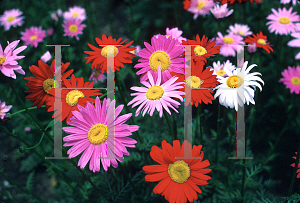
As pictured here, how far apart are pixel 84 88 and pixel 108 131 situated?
26cm

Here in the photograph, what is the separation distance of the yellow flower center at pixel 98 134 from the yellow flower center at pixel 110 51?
38 centimetres

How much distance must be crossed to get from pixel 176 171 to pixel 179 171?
13 millimetres

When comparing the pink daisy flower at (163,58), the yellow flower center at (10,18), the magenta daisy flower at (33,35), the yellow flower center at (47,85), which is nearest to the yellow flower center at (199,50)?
the pink daisy flower at (163,58)

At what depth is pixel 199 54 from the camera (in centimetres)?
124

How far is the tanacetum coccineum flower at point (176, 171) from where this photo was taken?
1005 millimetres

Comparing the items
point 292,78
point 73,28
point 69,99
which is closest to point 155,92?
point 69,99

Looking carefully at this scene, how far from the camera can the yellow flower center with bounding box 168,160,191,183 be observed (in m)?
1.04

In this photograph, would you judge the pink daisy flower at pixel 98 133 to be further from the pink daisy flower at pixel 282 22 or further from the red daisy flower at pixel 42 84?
the pink daisy flower at pixel 282 22

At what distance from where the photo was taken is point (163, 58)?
1198 millimetres

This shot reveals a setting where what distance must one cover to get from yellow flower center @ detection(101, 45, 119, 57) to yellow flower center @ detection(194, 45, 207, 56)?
42 centimetres

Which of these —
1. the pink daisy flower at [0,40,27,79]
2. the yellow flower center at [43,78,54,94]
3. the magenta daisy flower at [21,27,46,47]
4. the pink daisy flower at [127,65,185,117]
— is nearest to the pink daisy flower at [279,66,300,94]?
the pink daisy flower at [127,65,185,117]

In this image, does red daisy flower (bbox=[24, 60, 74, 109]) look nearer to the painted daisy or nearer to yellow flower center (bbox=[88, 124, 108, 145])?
yellow flower center (bbox=[88, 124, 108, 145])

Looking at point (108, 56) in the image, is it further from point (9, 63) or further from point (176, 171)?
point (176, 171)

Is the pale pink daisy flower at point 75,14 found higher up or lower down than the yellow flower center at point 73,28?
higher up
